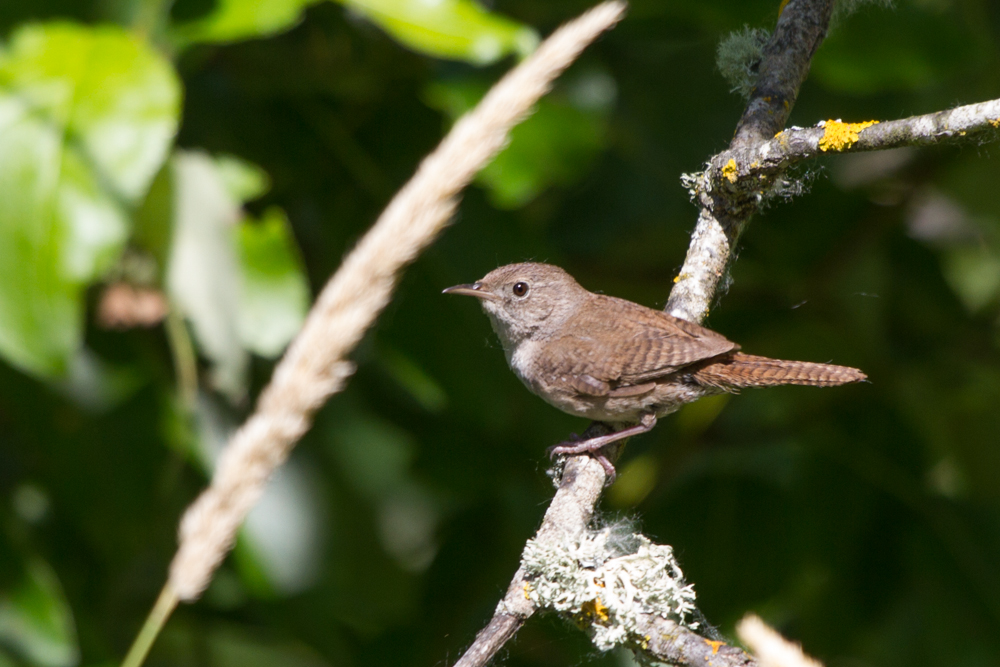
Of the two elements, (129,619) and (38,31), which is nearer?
(38,31)

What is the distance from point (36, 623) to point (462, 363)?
65.1 inches

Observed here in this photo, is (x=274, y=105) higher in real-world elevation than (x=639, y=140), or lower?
lower

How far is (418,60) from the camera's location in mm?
3561

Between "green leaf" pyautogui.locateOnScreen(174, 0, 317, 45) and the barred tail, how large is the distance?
5.56 feet

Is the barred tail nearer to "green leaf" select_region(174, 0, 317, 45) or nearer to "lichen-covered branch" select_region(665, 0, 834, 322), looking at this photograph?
"lichen-covered branch" select_region(665, 0, 834, 322)

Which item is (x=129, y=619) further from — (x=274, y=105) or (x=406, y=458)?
(x=274, y=105)

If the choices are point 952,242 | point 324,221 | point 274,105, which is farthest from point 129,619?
point 952,242

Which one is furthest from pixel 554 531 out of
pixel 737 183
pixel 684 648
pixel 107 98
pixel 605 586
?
pixel 107 98

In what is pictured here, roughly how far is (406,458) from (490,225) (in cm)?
109

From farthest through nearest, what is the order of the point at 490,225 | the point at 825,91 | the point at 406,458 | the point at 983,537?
1. the point at 825,91
2. the point at 406,458
3. the point at 983,537
4. the point at 490,225

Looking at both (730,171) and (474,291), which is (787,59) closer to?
(730,171)

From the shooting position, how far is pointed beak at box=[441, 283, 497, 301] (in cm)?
307

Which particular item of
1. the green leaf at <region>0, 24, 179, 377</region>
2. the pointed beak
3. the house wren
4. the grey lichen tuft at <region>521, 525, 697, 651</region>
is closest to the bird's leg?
the house wren

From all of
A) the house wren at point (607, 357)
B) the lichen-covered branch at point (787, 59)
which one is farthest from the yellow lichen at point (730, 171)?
the house wren at point (607, 357)
